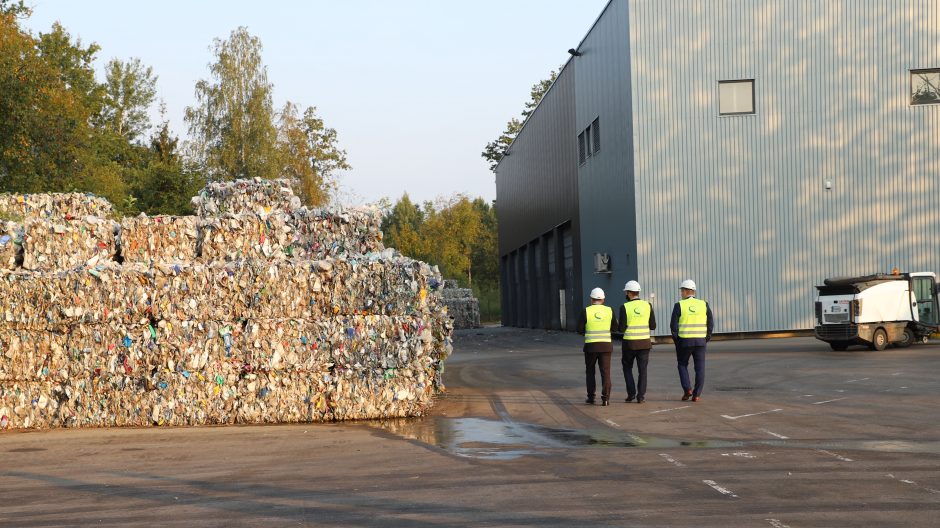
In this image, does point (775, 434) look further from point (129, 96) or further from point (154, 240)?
point (129, 96)

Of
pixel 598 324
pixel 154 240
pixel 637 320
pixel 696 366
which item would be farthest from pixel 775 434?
pixel 154 240

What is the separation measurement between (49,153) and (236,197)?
72.3 ft

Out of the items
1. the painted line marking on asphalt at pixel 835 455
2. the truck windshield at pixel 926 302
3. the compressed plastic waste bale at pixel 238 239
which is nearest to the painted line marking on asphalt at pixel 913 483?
the painted line marking on asphalt at pixel 835 455

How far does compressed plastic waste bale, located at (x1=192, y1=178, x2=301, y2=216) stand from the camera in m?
19.2

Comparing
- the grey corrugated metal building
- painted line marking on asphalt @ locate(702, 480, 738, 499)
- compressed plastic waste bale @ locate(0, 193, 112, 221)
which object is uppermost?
the grey corrugated metal building

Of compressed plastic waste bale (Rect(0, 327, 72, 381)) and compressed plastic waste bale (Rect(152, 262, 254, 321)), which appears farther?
compressed plastic waste bale (Rect(152, 262, 254, 321))

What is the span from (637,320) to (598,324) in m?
0.65

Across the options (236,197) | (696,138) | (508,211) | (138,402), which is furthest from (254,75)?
(138,402)

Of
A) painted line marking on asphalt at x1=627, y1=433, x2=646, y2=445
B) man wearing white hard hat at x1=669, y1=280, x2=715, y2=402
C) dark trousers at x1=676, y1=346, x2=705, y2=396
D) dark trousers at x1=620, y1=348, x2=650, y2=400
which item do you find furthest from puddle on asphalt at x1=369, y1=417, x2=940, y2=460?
man wearing white hard hat at x1=669, y1=280, x2=715, y2=402

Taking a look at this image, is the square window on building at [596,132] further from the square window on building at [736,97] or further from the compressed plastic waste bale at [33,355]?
the compressed plastic waste bale at [33,355]

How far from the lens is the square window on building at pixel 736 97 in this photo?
3672cm

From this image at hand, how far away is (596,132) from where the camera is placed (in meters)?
42.6

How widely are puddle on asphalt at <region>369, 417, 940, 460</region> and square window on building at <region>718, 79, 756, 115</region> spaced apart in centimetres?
2387

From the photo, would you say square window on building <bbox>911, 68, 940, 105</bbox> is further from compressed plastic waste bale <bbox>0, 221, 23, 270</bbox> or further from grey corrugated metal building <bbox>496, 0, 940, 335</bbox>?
compressed plastic waste bale <bbox>0, 221, 23, 270</bbox>
